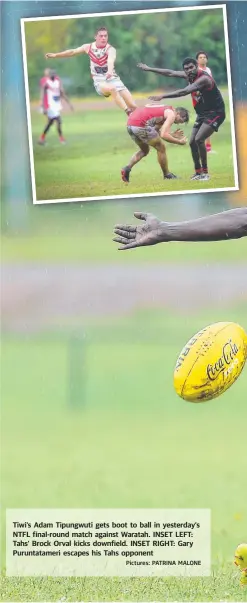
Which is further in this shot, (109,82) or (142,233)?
(109,82)

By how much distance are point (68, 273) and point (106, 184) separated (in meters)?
0.57

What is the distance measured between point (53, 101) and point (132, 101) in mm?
469

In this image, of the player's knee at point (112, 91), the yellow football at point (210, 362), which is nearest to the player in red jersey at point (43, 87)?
the player's knee at point (112, 91)

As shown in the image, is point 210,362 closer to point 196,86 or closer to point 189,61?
point 196,86

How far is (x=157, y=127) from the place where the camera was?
5.44 meters

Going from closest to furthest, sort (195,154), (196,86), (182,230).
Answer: (182,230) < (196,86) < (195,154)

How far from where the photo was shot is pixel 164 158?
5.48 metres

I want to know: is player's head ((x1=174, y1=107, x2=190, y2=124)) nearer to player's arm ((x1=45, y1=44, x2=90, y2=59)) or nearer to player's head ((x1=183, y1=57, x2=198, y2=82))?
player's head ((x1=183, y1=57, x2=198, y2=82))

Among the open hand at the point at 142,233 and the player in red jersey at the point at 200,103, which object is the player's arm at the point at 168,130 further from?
the open hand at the point at 142,233

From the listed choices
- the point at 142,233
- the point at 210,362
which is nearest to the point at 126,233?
the point at 142,233

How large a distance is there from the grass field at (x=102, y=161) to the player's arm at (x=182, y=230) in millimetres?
715

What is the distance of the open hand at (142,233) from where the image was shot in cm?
465

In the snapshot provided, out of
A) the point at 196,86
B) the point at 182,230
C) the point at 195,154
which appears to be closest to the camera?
the point at 182,230

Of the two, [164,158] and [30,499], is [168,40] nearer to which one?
[164,158]
